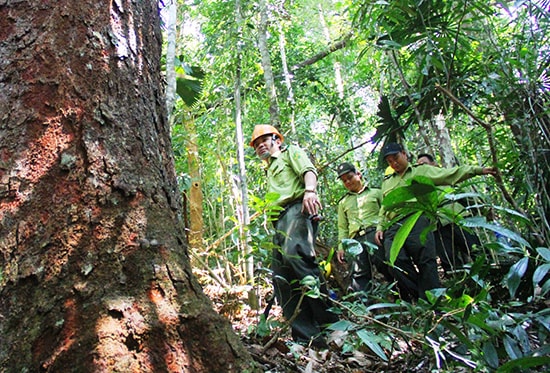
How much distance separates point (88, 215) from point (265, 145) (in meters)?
2.30

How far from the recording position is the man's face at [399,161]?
3.87 meters

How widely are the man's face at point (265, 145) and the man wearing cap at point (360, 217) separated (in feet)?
Result: 3.42

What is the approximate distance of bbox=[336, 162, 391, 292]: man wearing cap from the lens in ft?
13.4

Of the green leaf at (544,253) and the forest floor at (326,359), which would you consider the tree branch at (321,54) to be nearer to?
the forest floor at (326,359)

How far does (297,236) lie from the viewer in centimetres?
292

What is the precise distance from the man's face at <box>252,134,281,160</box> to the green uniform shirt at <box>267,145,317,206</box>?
0.40ft

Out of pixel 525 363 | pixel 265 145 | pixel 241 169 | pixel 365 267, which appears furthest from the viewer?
pixel 241 169

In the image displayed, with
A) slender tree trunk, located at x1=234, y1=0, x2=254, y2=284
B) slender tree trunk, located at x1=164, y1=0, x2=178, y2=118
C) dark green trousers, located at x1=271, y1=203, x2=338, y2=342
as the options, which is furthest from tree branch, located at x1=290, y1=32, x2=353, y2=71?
dark green trousers, located at x1=271, y1=203, x2=338, y2=342

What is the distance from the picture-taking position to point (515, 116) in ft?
9.62

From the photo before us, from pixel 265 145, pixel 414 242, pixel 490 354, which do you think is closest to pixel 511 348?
pixel 490 354

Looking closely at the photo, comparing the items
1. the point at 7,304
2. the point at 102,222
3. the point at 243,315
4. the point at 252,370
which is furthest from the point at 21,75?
the point at 243,315

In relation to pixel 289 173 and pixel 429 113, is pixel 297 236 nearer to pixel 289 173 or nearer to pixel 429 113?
pixel 289 173

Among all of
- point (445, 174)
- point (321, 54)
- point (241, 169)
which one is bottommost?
point (445, 174)

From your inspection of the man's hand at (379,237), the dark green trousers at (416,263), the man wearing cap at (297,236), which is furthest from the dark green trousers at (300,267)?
the man's hand at (379,237)
